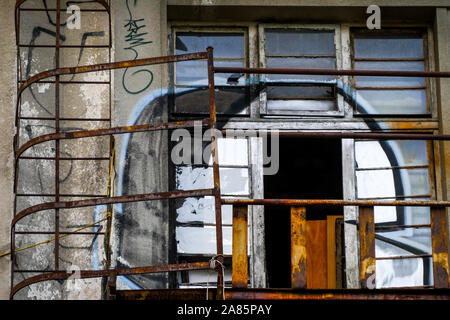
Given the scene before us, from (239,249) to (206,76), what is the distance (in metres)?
2.06

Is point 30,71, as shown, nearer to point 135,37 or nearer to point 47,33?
point 47,33

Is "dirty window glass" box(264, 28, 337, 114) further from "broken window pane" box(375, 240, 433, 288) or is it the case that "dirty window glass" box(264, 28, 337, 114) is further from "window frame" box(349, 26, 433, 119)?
"broken window pane" box(375, 240, 433, 288)

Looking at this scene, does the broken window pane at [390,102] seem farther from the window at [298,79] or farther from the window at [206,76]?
the window at [206,76]

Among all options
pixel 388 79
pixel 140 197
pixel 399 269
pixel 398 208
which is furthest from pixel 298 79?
pixel 140 197

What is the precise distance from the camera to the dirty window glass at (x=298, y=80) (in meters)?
6.30

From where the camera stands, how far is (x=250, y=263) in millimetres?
5918

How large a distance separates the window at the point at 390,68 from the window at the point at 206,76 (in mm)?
959

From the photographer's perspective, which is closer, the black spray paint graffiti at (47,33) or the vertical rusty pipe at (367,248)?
the vertical rusty pipe at (367,248)

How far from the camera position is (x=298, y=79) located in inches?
250

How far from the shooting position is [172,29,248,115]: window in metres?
6.20

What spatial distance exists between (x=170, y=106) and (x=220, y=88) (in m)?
0.44

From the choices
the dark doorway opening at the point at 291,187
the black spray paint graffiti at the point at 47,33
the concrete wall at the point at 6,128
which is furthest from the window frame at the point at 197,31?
the dark doorway opening at the point at 291,187

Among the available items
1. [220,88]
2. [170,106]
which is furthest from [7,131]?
[220,88]
